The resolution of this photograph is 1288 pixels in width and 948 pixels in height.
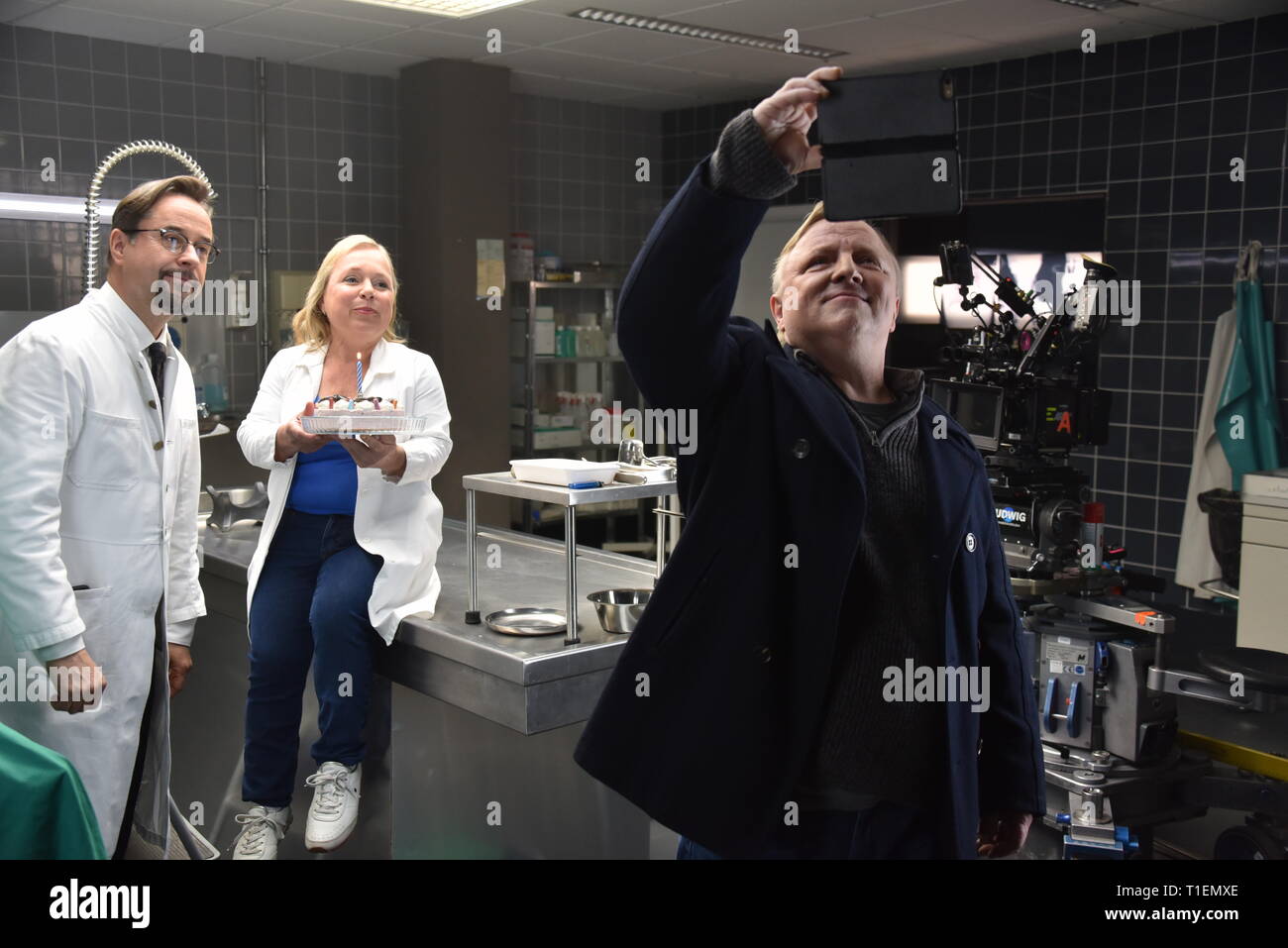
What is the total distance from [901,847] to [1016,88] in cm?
546

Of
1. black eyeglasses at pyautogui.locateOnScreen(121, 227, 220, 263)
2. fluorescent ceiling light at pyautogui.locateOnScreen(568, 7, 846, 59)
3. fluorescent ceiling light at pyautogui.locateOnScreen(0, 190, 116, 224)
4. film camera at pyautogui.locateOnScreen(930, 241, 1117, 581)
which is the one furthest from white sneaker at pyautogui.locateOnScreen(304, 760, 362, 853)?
fluorescent ceiling light at pyautogui.locateOnScreen(568, 7, 846, 59)

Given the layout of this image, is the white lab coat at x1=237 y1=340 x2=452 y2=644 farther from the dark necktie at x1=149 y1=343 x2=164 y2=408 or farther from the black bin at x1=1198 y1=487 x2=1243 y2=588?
the black bin at x1=1198 y1=487 x2=1243 y2=588

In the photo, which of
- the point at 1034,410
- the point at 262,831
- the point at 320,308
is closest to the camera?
the point at 262,831

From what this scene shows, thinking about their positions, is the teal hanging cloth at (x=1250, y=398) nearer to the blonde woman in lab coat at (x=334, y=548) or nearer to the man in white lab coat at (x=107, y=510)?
the blonde woman in lab coat at (x=334, y=548)

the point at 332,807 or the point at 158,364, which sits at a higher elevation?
the point at 158,364

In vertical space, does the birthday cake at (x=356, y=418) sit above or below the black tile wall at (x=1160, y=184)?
below

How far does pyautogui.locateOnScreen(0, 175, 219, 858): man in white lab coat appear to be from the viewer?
6.84 feet

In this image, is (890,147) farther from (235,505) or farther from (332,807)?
(235,505)

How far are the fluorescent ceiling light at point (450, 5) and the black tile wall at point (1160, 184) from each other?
5.04ft

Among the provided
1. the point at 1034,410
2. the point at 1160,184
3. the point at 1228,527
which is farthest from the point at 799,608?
the point at 1160,184

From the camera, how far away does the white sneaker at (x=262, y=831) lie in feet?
8.34

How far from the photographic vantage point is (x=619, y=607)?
2.50 m

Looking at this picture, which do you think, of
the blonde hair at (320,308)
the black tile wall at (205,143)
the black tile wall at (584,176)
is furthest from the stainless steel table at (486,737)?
the black tile wall at (584,176)

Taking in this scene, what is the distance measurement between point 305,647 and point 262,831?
41 centimetres
